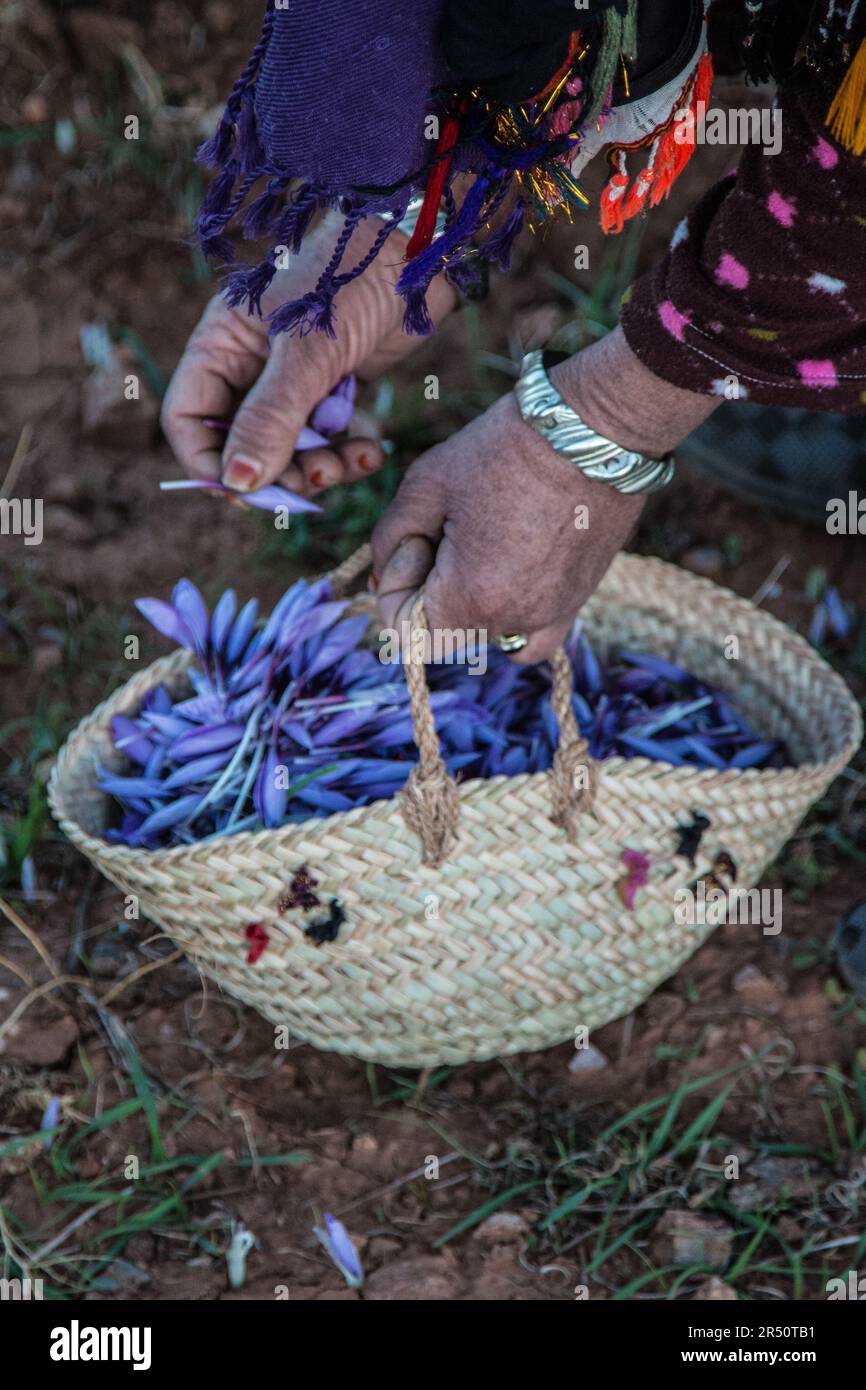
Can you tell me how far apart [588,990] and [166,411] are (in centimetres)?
84

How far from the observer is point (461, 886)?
139cm

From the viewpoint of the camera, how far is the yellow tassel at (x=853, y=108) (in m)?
0.97

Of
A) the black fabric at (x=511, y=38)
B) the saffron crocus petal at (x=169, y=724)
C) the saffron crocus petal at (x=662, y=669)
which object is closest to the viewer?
the black fabric at (x=511, y=38)

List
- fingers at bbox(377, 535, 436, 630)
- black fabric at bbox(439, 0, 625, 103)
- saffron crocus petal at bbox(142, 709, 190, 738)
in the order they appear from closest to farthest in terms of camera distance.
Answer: black fabric at bbox(439, 0, 625, 103) → fingers at bbox(377, 535, 436, 630) → saffron crocus petal at bbox(142, 709, 190, 738)

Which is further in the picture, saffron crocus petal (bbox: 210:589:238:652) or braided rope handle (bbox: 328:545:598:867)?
saffron crocus petal (bbox: 210:589:238:652)

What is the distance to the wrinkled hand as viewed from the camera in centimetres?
128

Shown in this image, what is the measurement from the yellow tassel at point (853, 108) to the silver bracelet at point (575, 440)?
1.16 ft

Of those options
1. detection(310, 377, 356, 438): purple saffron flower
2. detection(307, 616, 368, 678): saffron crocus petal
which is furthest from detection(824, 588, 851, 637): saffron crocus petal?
detection(310, 377, 356, 438): purple saffron flower

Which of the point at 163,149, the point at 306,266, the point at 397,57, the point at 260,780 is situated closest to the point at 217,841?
the point at 260,780

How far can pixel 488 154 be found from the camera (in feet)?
3.41

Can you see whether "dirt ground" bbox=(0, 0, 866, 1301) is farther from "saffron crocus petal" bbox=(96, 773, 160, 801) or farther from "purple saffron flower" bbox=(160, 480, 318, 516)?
"purple saffron flower" bbox=(160, 480, 318, 516)

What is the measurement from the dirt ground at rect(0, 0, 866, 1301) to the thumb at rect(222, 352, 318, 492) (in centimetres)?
59

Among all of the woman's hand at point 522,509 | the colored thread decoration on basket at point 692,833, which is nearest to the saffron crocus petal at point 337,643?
the woman's hand at point 522,509

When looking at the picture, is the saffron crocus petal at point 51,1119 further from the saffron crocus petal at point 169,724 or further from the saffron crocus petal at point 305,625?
the saffron crocus petal at point 305,625
